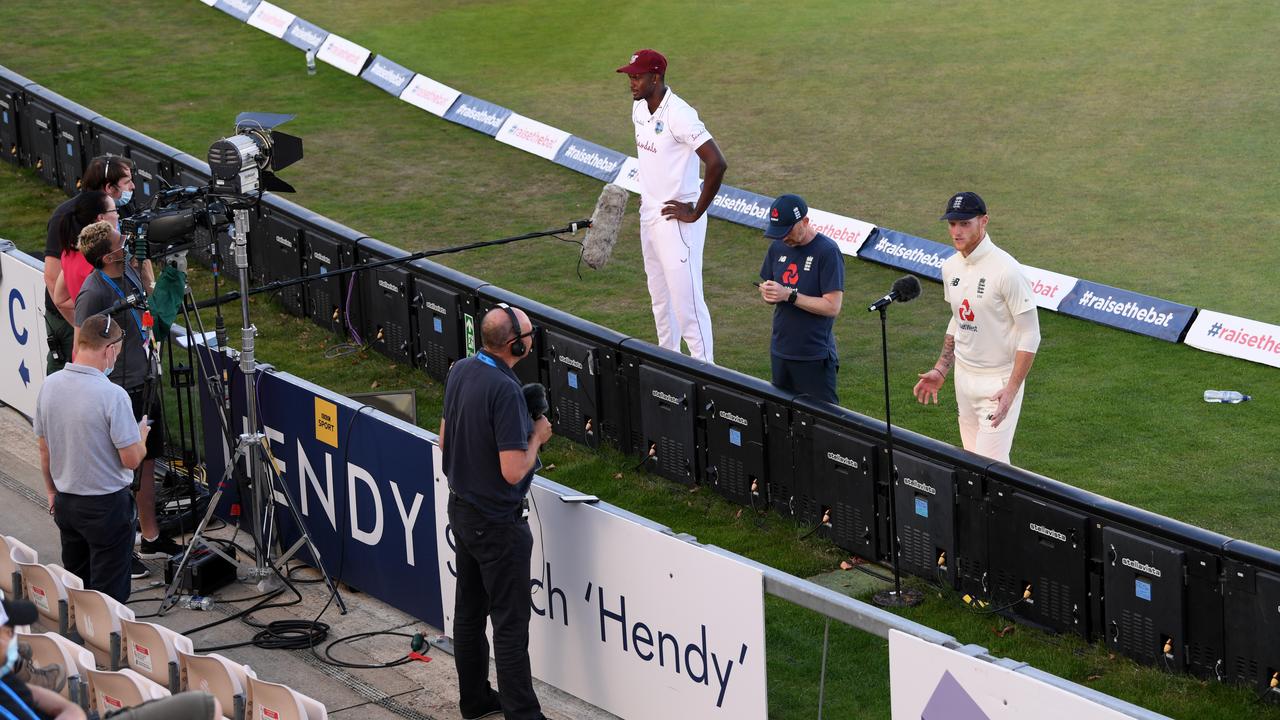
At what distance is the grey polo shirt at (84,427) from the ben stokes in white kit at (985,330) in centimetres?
445

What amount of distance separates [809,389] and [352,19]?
19141mm

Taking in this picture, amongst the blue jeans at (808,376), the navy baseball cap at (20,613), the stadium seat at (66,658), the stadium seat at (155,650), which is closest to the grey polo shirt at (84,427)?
the stadium seat at (155,650)

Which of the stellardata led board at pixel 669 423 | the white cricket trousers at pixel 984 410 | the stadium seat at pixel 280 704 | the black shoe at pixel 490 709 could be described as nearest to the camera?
the stadium seat at pixel 280 704

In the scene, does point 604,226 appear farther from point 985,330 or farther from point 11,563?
point 11,563

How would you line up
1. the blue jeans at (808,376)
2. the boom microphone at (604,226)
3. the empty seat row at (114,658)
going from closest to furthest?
the empty seat row at (114,658) → the blue jeans at (808,376) → the boom microphone at (604,226)

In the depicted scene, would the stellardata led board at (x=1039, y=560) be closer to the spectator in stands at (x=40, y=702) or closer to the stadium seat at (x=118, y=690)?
the spectator in stands at (x=40, y=702)

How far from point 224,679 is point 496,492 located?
149cm

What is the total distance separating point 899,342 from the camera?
13.7 metres

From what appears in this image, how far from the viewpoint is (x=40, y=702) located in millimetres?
5734

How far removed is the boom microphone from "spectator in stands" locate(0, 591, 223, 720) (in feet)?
19.7

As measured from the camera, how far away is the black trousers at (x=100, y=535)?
27.3ft

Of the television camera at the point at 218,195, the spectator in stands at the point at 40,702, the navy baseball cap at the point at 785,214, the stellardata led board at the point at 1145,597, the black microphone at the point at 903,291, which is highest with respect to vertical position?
the television camera at the point at 218,195

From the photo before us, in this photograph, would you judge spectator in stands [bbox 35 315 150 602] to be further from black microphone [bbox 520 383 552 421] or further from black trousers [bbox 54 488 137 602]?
black microphone [bbox 520 383 552 421]

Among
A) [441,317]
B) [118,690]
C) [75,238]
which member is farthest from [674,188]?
[118,690]
